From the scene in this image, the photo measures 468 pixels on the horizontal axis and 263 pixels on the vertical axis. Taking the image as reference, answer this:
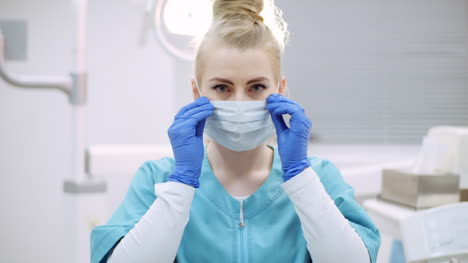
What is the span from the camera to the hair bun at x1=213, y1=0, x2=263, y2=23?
1.26m

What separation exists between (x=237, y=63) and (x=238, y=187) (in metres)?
0.33

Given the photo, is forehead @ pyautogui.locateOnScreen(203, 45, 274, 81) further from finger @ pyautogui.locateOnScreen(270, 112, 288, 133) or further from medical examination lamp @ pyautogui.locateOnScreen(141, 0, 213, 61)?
medical examination lamp @ pyautogui.locateOnScreen(141, 0, 213, 61)

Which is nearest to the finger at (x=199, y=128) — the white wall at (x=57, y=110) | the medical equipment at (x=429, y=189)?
the medical equipment at (x=429, y=189)

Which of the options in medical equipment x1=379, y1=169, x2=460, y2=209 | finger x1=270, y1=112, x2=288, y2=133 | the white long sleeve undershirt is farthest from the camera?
medical equipment x1=379, y1=169, x2=460, y2=209

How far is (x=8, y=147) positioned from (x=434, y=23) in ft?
9.31

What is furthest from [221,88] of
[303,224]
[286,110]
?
[303,224]

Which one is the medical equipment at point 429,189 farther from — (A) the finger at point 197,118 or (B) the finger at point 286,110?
(A) the finger at point 197,118

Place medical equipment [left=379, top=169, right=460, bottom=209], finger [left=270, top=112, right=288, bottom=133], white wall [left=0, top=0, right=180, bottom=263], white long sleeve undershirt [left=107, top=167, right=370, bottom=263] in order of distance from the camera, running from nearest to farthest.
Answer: white long sleeve undershirt [left=107, top=167, right=370, bottom=263] → finger [left=270, top=112, right=288, bottom=133] → medical equipment [left=379, top=169, right=460, bottom=209] → white wall [left=0, top=0, right=180, bottom=263]

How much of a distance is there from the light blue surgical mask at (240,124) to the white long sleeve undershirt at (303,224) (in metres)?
0.17

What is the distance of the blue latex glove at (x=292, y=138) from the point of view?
112 centimetres

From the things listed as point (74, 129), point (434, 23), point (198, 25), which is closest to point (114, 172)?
point (74, 129)

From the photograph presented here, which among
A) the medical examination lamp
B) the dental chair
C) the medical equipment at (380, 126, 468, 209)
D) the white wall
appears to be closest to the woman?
the dental chair

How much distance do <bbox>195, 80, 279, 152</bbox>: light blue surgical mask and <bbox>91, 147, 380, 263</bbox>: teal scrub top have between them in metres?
0.12

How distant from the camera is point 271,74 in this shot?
1.22 meters
